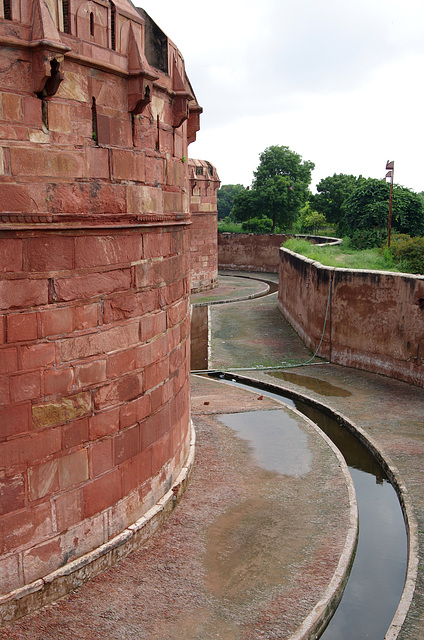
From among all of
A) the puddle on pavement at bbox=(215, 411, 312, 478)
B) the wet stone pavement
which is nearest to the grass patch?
the wet stone pavement

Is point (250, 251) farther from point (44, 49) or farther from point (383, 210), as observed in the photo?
point (44, 49)

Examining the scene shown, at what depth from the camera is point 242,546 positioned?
581 centimetres

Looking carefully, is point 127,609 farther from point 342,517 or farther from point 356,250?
point 356,250

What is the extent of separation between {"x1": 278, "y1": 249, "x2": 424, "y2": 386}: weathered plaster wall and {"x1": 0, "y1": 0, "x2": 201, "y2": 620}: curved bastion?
676cm

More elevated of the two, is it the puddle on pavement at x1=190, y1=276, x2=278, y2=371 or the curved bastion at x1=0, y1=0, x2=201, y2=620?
the curved bastion at x1=0, y1=0, x2=201, y2=620

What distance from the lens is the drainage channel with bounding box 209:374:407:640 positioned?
5242 mm

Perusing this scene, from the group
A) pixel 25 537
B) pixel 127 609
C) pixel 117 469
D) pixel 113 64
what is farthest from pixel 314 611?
pixel 113 64

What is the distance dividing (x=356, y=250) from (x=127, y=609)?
1708cm

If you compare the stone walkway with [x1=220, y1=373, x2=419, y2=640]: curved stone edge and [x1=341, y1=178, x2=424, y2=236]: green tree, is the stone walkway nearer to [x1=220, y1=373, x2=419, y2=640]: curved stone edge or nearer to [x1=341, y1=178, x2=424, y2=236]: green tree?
[x1=220, y1=373, x2=419, y2=640]: curved stone edge

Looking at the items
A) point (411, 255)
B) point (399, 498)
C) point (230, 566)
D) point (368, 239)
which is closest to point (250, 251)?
point (368, 239)

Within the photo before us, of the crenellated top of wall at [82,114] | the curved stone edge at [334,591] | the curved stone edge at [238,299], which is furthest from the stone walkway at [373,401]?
the crenellated top of wall at [82,114]

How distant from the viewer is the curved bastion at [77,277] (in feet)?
14.6

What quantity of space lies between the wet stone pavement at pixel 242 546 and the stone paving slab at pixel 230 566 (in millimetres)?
11

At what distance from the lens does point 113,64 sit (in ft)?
16.5
